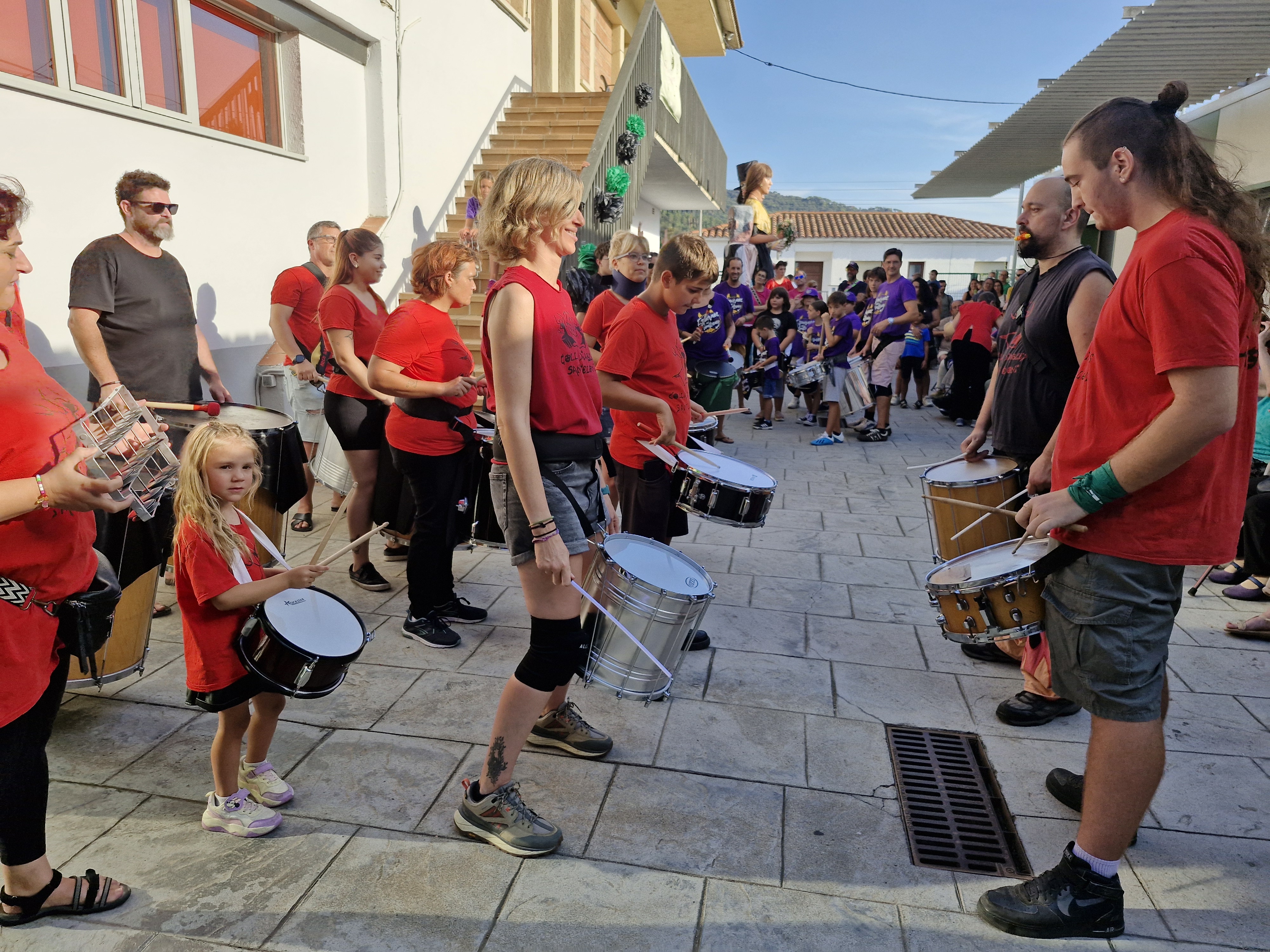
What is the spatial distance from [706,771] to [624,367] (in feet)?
5.13

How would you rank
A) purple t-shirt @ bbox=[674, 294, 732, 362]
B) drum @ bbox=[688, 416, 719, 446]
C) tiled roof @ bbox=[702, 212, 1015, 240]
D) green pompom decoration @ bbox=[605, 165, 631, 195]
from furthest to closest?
tiled roof @ bbox=[702, 212, 1015, 240], green pompom decoration @ bbox=[605, 165, 631, 195], purple t-shirt @ bbox=[674, 294, 732, 362], drum @ bbox=[688, 416, 719, 446]

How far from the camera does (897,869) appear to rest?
245 cm

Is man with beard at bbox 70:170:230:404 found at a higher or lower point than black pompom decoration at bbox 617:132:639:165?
lower

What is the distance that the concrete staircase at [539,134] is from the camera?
33.8 ft

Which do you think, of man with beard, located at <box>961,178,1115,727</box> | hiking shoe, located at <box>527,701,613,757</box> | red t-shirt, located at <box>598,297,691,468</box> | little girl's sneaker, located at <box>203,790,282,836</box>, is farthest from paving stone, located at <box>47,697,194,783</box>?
man with beard, located at <box>961,178,1115,727</box>

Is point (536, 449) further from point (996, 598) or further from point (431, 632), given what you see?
point (431, 632)

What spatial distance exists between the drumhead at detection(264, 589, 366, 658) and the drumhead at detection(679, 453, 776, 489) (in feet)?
4.76

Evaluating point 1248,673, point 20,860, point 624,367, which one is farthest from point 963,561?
point 20,860

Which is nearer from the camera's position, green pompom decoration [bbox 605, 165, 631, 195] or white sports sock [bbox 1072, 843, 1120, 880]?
white sports sock [bbox 1072, 843, 1120, 880]

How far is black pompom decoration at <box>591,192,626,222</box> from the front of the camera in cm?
937

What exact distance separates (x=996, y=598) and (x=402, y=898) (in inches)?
71.5

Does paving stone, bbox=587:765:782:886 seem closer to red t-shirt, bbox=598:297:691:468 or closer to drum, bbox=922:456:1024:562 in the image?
drum, bbox=922:456:1024:562

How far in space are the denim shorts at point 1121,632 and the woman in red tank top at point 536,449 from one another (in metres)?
1.32

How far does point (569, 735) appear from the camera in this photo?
9.96 ft
